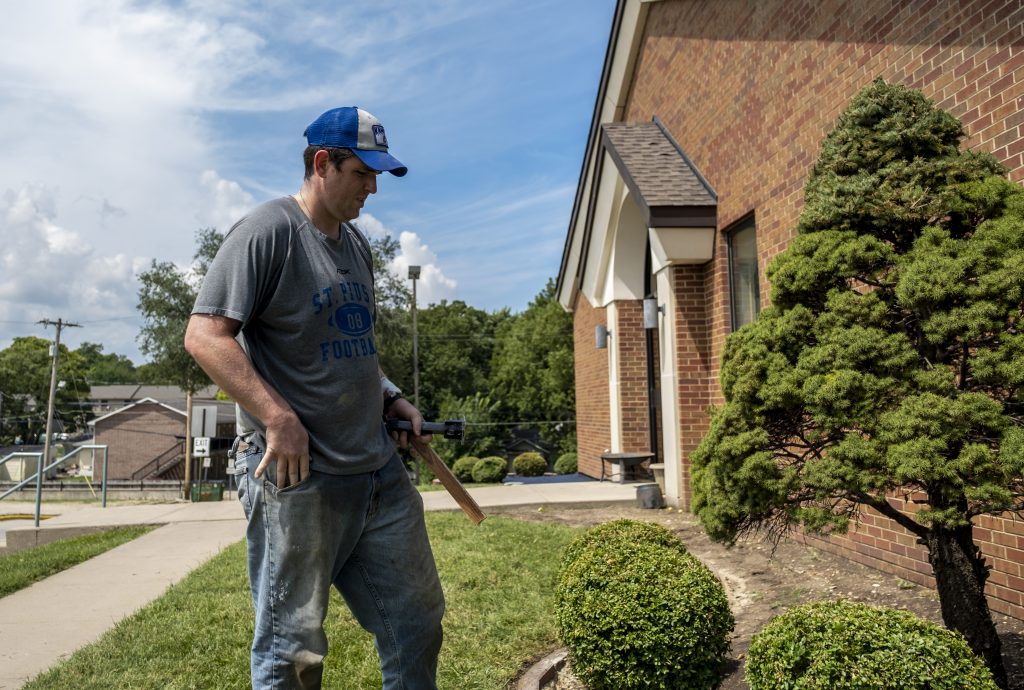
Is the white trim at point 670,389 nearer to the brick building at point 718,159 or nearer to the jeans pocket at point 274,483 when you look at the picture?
the brick building at point 718,159

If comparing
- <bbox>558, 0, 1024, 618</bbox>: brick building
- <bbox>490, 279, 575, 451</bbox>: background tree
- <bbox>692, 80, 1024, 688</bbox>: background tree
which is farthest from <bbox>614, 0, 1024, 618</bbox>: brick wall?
<bbox>490, 279, 575, 451</bbox>: background tree

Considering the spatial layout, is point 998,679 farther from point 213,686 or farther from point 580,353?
point 580,353

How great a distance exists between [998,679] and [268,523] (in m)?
2.91

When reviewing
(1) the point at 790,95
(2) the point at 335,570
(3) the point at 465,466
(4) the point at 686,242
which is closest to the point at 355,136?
(2) the point at 335,570

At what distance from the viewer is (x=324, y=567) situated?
2311 mm

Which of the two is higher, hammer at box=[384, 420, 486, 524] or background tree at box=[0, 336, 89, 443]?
background tree at box=[0, 336, 89, 443]

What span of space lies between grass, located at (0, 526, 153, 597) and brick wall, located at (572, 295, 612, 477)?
7.26 m

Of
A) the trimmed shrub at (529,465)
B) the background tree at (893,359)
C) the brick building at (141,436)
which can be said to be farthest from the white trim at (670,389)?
the brick building at (141,436)

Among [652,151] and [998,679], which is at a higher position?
[652,151]

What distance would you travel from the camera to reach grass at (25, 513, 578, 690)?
3820 mm

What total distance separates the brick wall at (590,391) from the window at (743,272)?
159 inches

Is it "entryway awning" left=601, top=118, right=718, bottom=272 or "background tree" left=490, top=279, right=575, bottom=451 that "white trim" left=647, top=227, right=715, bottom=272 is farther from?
"background tree" left=490, top=279, right=575, bottom=451

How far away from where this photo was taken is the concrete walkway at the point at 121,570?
4.67m

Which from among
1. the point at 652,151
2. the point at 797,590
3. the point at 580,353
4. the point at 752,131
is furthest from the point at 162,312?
the point at 797,590
